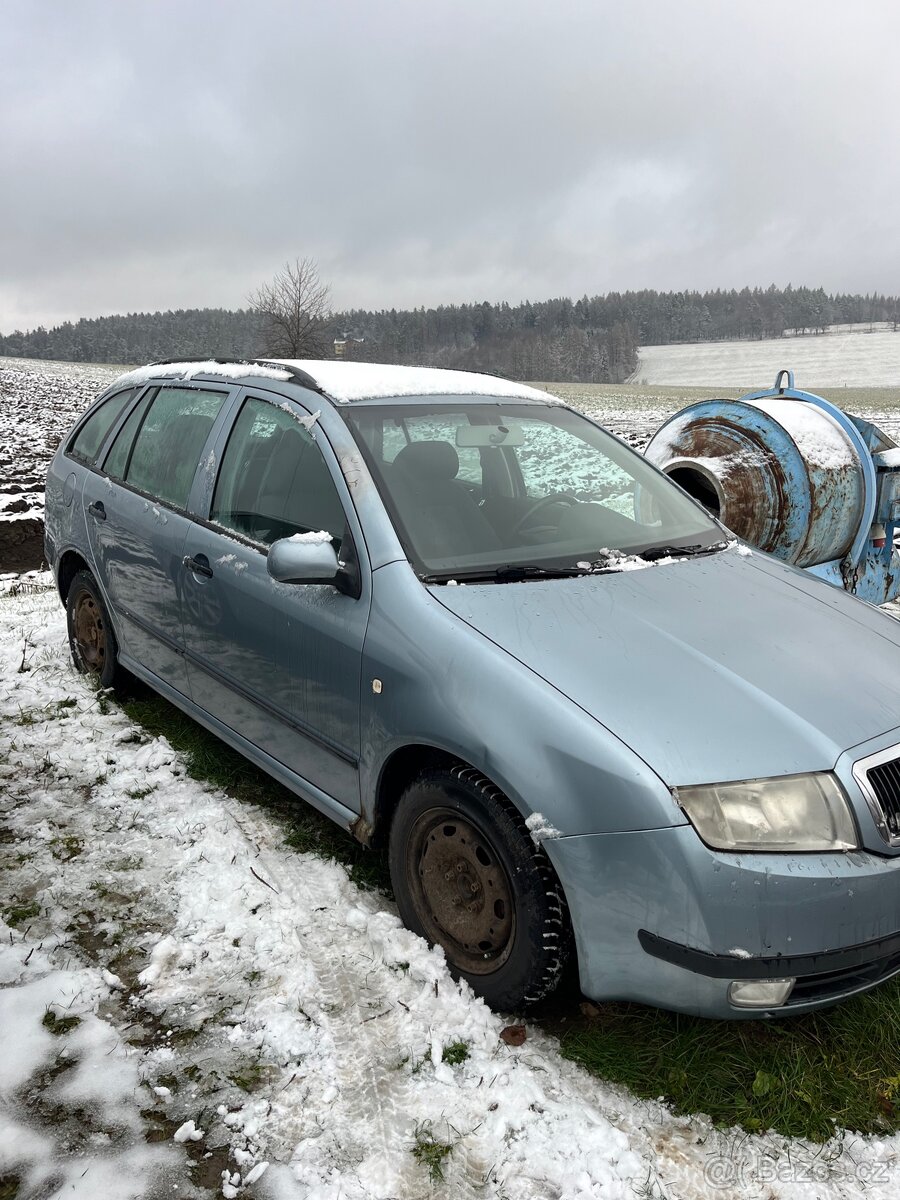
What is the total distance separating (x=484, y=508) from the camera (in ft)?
9.77

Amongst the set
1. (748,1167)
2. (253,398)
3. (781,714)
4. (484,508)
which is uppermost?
(253,398)

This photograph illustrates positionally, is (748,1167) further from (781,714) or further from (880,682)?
(880,682)

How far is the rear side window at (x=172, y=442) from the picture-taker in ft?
11.8

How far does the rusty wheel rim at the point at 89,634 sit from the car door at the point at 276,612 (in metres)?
1.28

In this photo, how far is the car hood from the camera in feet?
6.57

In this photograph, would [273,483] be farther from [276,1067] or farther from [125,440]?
[276,1067]

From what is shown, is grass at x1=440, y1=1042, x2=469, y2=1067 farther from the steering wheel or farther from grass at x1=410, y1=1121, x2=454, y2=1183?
the steering wheel

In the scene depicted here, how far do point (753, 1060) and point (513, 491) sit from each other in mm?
1965

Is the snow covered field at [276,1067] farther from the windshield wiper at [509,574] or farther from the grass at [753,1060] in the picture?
the windshield wiper at [509,574]

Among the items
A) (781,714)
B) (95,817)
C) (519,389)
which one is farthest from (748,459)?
(95,817)

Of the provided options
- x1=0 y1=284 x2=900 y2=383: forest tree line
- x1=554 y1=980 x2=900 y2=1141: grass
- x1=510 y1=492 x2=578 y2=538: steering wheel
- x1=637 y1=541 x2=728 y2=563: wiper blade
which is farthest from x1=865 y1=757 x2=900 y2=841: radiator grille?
x1=0 y1=284 x2=900 y2=383: forest tree line

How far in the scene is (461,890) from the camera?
2404 millimetres

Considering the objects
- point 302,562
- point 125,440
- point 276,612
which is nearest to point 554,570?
point 302,562

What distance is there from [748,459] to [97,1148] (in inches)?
210
